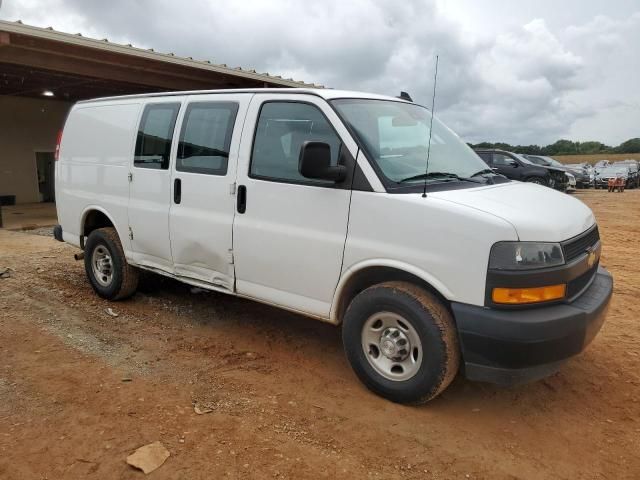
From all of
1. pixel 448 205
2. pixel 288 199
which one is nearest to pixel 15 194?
pixel 288 199

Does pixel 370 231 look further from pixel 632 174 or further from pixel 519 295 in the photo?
pixel 632 174

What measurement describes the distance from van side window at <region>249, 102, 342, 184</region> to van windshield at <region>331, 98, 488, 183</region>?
19 cm

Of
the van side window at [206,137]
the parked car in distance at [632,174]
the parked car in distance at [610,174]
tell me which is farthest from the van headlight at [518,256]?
the parked car in distance at [632,174]

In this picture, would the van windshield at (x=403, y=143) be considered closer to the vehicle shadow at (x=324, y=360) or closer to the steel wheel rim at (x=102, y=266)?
the vehicle shadow at (x=324, y=360)

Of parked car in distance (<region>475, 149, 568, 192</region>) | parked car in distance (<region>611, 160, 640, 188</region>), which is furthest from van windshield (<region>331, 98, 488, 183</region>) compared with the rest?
parked car in distance (<region>611, 160, 640, 188</region>)

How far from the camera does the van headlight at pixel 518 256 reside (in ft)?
9.62

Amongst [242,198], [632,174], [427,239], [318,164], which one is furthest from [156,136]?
[632,174]

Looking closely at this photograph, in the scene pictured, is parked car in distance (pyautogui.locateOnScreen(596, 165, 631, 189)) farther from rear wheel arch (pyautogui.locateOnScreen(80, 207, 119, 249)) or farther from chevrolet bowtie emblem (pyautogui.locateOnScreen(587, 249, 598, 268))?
rear wheel arch (pyautogui.locateOnScreen(80, 207, 119, 249))

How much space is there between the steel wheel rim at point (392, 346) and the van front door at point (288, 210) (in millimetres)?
396

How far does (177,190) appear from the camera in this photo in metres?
4.52

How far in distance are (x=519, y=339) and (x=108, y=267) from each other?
14.5 ft

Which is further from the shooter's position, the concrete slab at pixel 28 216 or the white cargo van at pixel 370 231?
the concrete slab at pixel 28 216

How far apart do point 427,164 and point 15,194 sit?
→ 18.7m

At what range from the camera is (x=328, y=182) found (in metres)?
3.57
